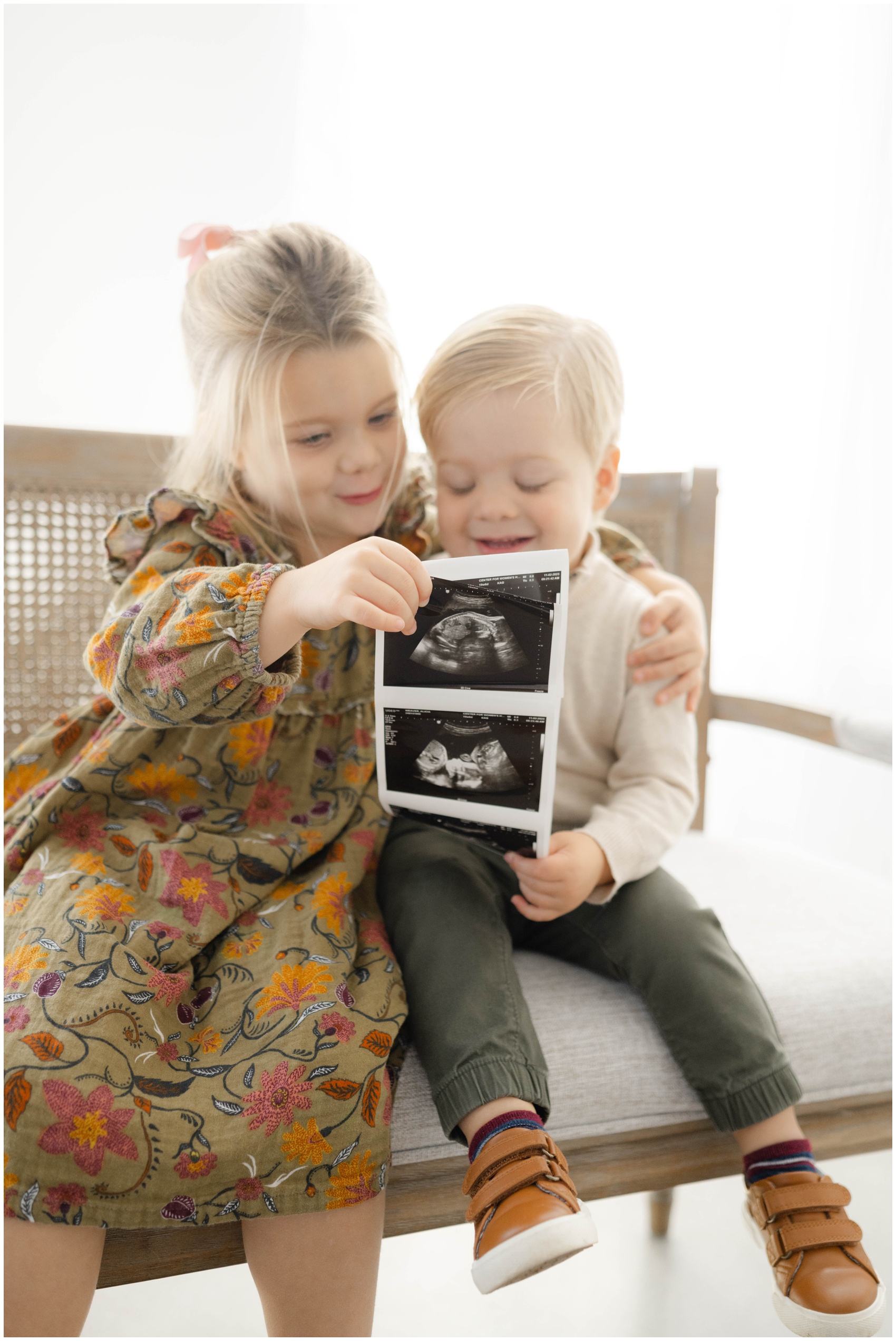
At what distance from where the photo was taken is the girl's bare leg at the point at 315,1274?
690mm

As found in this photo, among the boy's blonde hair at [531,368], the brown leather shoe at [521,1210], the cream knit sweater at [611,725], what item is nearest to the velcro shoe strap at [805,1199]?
the brown leather shoe at [521,1210]

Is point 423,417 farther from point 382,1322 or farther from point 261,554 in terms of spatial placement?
point 382,1322

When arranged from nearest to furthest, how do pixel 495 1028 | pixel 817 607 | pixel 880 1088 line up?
pixel 495 1028
pixel 880 1088
pixel 817 607

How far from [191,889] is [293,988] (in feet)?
0.46

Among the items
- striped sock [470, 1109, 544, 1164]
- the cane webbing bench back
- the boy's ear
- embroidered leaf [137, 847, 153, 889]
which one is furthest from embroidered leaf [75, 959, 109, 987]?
the boy's ear

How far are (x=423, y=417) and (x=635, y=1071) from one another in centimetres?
70

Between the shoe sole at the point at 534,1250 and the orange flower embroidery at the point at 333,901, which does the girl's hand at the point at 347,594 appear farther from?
the shoe sole at the point at 534,1250

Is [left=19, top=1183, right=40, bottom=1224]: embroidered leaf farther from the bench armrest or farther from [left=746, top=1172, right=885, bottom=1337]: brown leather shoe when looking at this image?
the bench armrest

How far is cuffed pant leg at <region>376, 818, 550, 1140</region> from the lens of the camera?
75 centimetres

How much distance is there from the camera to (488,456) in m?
0.97

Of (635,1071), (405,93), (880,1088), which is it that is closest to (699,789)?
(880,1088)

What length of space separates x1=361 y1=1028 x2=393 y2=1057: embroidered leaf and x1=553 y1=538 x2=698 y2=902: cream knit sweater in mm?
327

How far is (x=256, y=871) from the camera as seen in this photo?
0.88 metres

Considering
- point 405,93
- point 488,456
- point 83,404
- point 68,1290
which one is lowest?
point 68,1290
